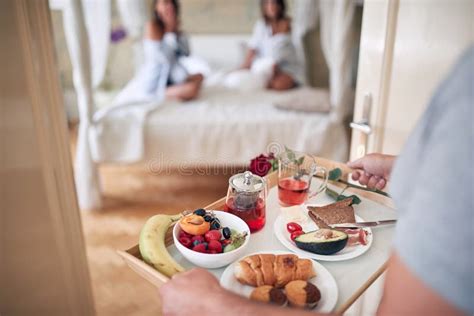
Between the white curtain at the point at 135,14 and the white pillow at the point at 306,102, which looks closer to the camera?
the white pillow at the point at 306,102

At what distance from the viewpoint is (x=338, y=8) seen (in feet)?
7.51

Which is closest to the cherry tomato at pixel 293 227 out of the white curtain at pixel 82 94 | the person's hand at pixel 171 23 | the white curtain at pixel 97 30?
the white curtain at pixel 82 94

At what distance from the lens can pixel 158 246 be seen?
2.73 feet

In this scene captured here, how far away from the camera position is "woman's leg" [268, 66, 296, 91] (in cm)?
294

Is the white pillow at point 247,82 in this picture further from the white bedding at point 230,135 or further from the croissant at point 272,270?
the croissant at point 272,270

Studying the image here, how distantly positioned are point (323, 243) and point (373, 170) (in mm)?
320

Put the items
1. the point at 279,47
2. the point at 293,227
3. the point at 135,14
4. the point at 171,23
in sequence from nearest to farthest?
the point at 293,227 < the point at 171,23 < the point at 135,14 < the point at 279,47

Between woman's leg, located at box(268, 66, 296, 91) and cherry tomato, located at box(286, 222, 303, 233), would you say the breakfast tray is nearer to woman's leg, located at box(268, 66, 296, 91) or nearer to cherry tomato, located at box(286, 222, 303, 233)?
cherry tomato, located at box(286, 222, 303, 233)

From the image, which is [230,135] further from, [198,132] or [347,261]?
[347,261]

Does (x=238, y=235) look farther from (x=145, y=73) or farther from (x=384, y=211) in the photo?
(x=145, y=73)

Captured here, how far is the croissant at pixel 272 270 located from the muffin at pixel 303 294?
2 cm

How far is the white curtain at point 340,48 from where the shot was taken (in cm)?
224

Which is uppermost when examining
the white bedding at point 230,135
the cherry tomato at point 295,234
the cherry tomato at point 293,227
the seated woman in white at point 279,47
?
the seated woman in white at point 279,47

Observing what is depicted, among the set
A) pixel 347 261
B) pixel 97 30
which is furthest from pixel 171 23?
pixel 347 261
